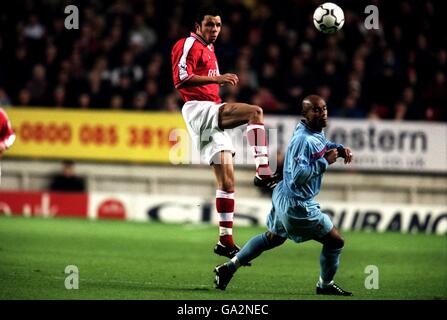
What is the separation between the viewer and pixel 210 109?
35.0 feet

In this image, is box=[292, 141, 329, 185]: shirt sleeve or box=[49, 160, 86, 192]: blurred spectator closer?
box=[292, 141, 329, 185]: shirt sleeve

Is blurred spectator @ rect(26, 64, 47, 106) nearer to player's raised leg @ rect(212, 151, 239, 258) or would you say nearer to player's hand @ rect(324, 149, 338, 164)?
player's raised leg @ rect(212, 151, 239, 258)

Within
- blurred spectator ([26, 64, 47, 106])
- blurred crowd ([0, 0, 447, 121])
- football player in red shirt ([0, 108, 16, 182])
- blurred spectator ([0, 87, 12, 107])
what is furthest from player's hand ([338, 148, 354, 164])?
blurred spectator ([0, 87, 12, 107])

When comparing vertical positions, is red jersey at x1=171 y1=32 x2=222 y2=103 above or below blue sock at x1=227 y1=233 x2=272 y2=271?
above

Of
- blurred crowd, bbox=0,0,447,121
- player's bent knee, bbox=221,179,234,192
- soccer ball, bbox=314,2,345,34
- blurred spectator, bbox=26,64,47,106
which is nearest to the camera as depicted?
player's bent knee, bbox=221,179,234,192

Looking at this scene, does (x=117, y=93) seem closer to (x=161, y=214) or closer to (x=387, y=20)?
(x=161, y=214)

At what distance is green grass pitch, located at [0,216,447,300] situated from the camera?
998 centimetres

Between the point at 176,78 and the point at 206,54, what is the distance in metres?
0.46

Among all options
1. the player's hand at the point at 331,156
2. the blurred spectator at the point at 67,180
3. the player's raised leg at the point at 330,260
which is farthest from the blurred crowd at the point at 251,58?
the player's hand at the point at 331,156

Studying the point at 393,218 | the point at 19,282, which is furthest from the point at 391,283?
the point at 393,218

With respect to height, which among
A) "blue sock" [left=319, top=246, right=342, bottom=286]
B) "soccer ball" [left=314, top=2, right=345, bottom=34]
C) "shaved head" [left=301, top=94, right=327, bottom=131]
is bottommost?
"blue sock" [left=319, top=246, right=342, bottom=286]

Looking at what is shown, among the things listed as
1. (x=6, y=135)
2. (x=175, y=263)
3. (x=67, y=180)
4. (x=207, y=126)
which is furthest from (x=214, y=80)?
(x=67, y=180)

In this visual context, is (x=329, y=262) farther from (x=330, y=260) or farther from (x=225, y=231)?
(x=225, y=231)

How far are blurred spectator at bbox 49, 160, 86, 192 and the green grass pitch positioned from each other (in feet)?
4.05
